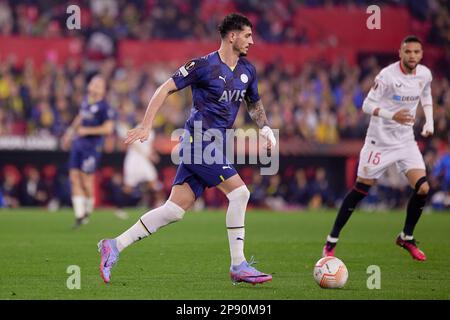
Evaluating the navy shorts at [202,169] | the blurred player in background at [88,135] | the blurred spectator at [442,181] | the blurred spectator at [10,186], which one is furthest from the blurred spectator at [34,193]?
the navy shorts at [202,169]

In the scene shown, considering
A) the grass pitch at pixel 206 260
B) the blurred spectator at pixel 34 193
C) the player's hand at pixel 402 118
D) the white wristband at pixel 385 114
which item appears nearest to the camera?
the grass pitch at pixel 206 260

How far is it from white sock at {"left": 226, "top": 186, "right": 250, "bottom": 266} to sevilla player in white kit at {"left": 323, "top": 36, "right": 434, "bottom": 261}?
2826mm

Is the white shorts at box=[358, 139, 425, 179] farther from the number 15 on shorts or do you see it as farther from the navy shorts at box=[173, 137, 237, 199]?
the navy shorts at box=[173, 137, 237, 199]

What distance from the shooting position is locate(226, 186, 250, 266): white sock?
381 inches

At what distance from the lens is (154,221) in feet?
32.1

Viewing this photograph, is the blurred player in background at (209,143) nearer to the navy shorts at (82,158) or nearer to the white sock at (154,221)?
the white sock at (154,221)

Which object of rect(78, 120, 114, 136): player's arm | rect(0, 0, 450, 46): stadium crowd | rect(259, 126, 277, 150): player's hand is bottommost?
rect(259, 126, 277, 150): player's hand

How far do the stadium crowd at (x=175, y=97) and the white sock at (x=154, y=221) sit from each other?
46.5ft

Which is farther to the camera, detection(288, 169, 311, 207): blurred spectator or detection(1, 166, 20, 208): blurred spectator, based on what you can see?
detection(288, 169, 311, 207): blurred spectator

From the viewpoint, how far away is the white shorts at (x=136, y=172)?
936 inches

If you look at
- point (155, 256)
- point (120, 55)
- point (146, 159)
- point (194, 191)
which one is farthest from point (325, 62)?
point (194, 191)

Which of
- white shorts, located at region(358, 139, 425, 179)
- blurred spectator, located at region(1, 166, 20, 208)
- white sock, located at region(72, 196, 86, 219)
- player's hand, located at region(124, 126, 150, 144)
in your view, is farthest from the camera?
blurred spectator, located at region(1, 166, 20, 208)

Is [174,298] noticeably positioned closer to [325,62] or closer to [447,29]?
[325,62]

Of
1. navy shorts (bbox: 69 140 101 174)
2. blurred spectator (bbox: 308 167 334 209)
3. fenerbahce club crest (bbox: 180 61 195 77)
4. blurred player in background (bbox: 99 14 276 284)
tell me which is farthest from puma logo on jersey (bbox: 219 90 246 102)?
blurred spectator (bbox: 308 167 334 209)
